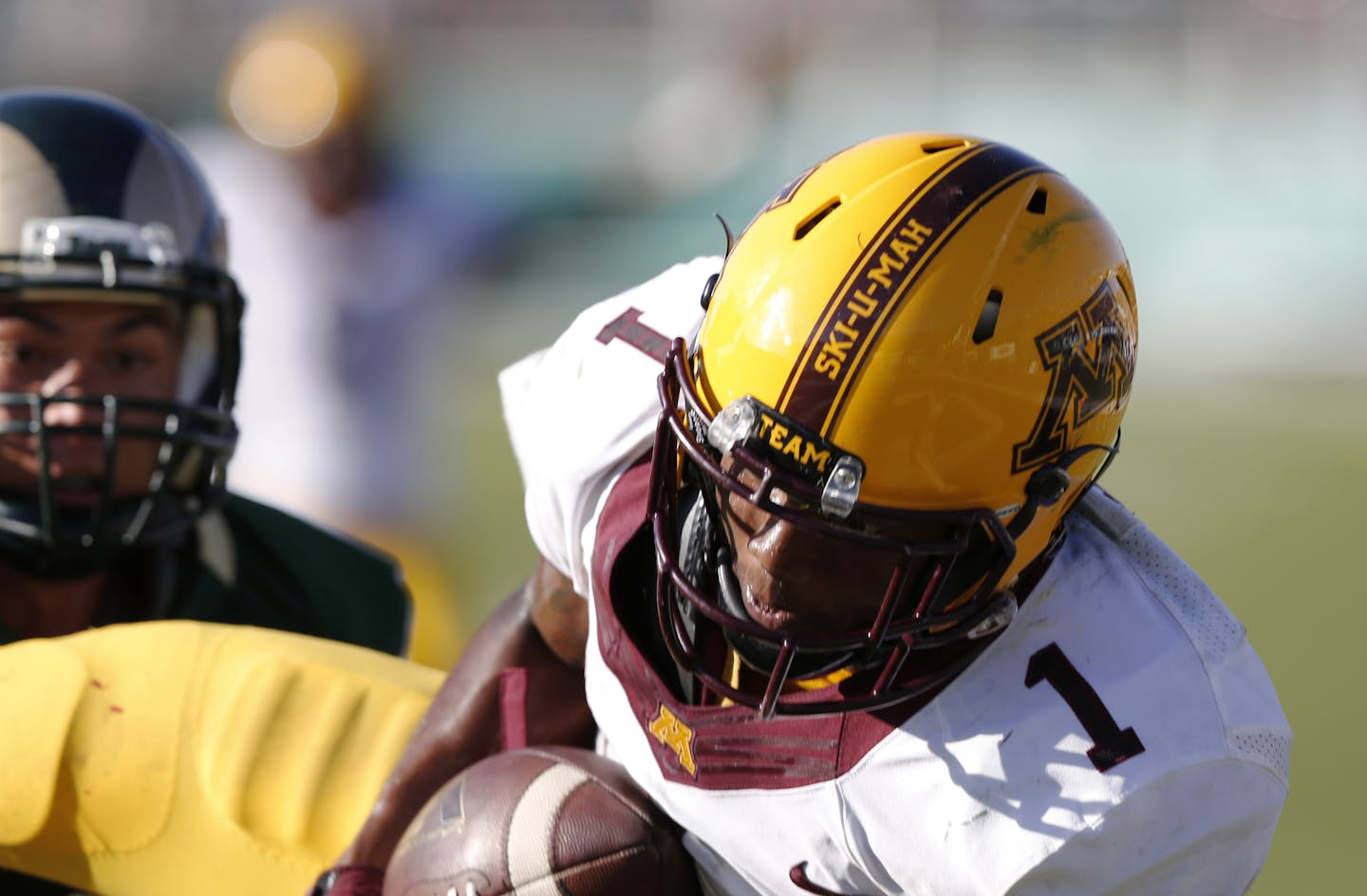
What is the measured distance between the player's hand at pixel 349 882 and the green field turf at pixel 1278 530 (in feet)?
7.35

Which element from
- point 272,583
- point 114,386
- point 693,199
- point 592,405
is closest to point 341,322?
point 272,583

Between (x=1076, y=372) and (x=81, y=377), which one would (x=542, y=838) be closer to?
(x=1076, y=372)

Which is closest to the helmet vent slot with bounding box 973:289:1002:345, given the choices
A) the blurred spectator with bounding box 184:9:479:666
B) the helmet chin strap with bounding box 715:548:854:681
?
the helmet chin strap with bounding box 715:548:854:681

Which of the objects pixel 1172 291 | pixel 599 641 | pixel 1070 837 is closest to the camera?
Answer: pixel 1070 837

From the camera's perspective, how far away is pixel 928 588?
1504 millimetres

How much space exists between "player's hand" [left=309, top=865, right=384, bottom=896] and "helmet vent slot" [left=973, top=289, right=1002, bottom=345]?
89 cm

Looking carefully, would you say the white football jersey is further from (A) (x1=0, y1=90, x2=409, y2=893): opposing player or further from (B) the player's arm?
(A) (x1=0, y1=90, x2=409, y2=893): opposing player

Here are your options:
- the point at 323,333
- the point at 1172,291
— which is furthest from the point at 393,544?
the point at 1172,291

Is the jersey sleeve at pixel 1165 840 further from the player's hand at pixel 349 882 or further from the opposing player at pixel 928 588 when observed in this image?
the player's hand at pixel 349 882

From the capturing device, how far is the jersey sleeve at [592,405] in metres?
1.80

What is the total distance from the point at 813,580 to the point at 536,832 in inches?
15.2

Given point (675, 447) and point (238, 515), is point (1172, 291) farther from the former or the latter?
point (675, 447)

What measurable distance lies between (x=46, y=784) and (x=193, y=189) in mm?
1048

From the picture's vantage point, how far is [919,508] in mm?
1528
